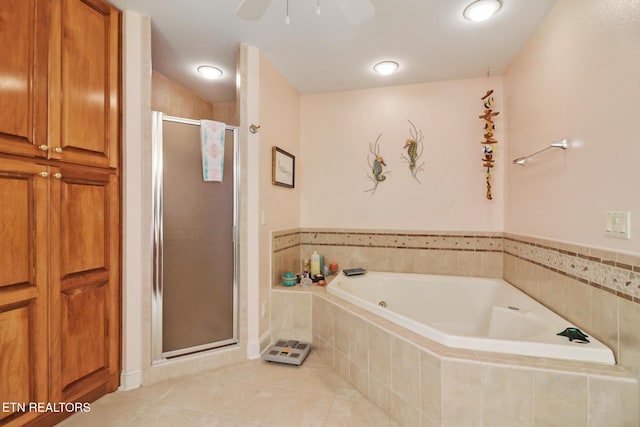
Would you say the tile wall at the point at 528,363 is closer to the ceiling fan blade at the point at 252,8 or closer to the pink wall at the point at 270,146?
the pink wall at the point at 270,146

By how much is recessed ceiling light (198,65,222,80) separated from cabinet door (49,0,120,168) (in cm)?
80

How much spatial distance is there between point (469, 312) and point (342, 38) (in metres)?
2.39

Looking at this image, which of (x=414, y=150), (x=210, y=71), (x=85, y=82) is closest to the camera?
(x=85, y=82)

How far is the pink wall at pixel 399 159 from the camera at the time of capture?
262 cm

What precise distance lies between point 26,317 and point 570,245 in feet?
9.13

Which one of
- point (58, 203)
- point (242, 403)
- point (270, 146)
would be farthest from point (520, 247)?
point (58, 203)

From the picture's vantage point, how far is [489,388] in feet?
4.04

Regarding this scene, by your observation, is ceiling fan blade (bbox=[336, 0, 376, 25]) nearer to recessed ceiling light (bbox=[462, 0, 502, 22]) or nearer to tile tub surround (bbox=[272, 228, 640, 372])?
recessed ceiling light (bbox=[462, 0, 502, 22])

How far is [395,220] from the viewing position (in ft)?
9.23

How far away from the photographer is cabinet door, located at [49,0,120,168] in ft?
4.67

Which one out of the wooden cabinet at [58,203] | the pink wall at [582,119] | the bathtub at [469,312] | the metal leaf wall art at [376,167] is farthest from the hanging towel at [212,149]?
the pink wall at [582,119]

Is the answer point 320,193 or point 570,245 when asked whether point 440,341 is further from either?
point 320,193

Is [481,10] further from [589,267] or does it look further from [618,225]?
[589,267]

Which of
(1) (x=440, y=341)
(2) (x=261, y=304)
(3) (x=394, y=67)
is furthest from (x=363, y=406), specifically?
(3) (x=394, y=67)
